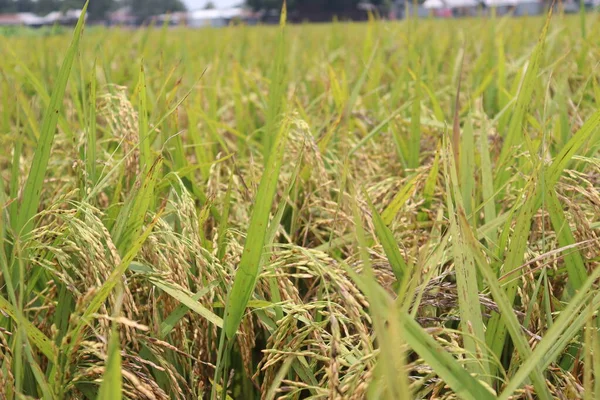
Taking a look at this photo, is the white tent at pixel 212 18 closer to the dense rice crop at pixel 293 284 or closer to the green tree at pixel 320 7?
the dense rice crop at pixel 293 284

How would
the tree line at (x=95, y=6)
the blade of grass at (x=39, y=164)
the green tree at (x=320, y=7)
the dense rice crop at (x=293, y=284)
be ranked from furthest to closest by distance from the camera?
1. the tree line at (x=95, y=6)
2. the green tree at (x=320, y=7)
3. the blade of grass at (x=39, y=164)
4. the dense rice crop at (x=293, y=284)

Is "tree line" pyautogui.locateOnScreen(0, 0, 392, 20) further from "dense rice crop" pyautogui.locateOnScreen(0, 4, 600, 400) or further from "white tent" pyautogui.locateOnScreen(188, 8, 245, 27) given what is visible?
"dense rice crop" pyautogui.locateOnScreen(0, 4, 600, 400)

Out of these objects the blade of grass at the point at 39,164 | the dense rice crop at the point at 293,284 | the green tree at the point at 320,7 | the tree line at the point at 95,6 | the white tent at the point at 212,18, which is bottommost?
the dense rice crop at the point at 293,284

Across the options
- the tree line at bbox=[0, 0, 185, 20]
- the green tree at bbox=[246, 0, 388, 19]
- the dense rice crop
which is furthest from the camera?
the tree line at bbox=[0, 0, 185, 20]

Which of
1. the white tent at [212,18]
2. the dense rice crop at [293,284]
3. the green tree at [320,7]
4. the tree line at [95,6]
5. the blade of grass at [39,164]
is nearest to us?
the dense rice crop at [293,284]

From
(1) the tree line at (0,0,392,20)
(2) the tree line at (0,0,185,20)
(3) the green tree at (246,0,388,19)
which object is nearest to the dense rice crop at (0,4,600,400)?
(1) the tree line at (0,0,392,20)

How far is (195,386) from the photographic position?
76 cm

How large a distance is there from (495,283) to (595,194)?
1.09 ft

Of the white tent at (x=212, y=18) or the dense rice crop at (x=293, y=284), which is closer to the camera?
the dense rice crop at (x=293, y=284)

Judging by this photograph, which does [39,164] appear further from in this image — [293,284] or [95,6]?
[95,6]

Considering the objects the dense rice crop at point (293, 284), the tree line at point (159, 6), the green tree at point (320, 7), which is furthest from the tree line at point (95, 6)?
the dense rice crop at point (293, 284)

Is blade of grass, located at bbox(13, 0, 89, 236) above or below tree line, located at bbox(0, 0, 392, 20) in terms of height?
below

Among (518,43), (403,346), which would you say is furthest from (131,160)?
(518,43)

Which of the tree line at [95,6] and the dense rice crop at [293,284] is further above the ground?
the tree line at [95,6]
